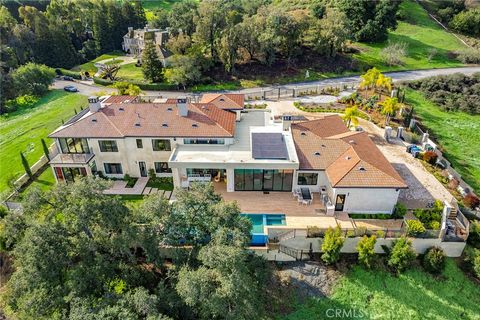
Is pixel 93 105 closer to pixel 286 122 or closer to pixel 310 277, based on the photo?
pixel 286 122

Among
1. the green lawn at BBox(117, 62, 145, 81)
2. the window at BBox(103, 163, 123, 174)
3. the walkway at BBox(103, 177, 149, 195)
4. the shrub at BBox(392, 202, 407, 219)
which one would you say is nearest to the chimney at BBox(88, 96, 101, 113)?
the window at BBox(103, 163, 123, 174)

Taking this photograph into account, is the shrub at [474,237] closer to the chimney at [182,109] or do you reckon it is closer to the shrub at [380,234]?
the shrub at [380,234]

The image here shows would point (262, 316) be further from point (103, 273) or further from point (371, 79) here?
point (371, 79)

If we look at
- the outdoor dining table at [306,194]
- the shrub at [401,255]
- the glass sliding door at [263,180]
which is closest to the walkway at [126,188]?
the glass sliding door at [263,180]

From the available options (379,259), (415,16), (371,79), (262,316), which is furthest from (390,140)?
(415,16)

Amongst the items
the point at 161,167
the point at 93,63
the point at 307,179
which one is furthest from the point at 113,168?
the point at 93,63

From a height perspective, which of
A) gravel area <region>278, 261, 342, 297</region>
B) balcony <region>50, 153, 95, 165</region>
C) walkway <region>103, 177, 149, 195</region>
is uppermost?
balcony <region>50, 153, 95, 165</region>

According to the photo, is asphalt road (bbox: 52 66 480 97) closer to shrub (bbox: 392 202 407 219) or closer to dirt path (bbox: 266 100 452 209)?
dirt path (bbox: 266 100 452 209)
